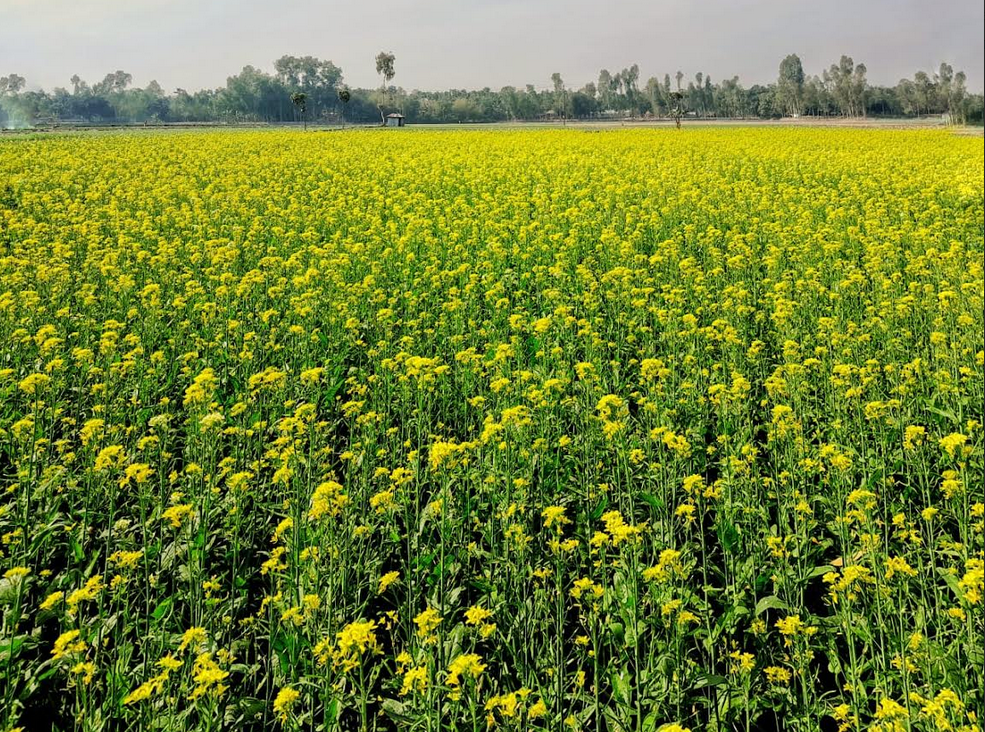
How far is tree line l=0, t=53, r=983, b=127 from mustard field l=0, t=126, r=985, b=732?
105218 mm

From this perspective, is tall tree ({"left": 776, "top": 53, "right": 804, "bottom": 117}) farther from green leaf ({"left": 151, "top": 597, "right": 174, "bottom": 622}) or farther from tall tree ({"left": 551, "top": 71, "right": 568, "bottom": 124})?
green leaf ({"left": 151, "top": 597, "right": 174, "bottom": 622})

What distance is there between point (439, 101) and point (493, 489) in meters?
140

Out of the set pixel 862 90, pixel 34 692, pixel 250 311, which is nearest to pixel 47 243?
pixel 250 311

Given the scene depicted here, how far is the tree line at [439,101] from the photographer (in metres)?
109

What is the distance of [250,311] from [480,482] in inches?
172

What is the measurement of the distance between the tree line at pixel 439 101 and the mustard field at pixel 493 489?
10522 cm

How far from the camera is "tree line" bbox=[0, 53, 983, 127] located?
357 ft

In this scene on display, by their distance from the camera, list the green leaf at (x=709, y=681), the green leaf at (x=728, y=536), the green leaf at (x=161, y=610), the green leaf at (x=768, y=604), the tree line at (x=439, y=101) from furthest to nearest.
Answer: the tree line at (x=439, y=101), the green leaf at (x=728, y=536), the green leaf at (x=768, y=604), the green leaf at (x=161, y=610), the green leaf at (x=709, y=681)

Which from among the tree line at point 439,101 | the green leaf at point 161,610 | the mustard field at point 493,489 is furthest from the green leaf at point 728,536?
the tree line at point 439,101

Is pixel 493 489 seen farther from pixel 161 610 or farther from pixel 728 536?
pixel 161 610

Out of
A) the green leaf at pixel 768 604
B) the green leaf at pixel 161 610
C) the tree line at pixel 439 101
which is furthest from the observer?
the tree line at pixel 439 101

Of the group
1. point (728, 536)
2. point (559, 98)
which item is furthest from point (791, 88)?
point (728, 536)

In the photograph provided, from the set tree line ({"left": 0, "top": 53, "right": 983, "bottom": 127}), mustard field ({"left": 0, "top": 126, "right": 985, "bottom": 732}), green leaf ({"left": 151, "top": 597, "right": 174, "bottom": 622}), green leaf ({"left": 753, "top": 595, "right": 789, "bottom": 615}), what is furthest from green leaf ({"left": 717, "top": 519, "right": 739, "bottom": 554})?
tree line ({"left": 0, "top": 53, "right": 983, "bottom": 127})

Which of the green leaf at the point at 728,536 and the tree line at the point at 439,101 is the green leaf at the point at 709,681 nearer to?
the green leaf at the point at 728,536
